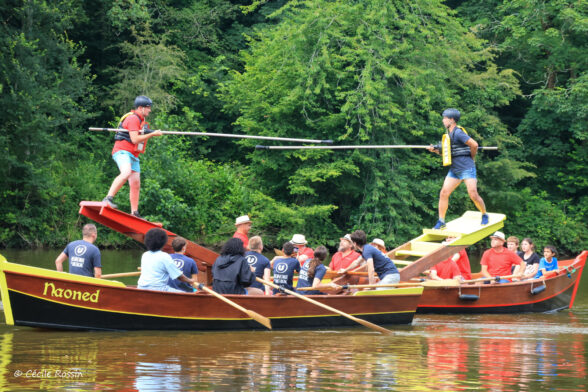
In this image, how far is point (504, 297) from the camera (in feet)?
47.5

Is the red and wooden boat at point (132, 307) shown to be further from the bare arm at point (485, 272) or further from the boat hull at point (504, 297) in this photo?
the bare arm at point (485, 272)

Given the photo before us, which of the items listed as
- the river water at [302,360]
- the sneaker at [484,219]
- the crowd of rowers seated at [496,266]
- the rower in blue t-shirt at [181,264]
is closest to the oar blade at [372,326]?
the river water at [302,360]

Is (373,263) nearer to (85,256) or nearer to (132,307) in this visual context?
(132,307)

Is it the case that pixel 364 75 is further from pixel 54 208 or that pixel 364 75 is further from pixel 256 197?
pixel 54 208

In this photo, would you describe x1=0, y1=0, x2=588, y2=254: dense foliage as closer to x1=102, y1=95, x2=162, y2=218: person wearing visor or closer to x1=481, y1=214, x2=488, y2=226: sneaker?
x1=481, y1=214, x2=488, y2=226: sneaker

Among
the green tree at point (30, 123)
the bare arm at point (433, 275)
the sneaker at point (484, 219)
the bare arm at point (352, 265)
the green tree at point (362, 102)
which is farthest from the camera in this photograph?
the green tree at point (362, 102)

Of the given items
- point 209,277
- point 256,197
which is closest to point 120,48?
point 256,197

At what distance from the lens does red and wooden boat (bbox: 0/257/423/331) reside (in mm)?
10414

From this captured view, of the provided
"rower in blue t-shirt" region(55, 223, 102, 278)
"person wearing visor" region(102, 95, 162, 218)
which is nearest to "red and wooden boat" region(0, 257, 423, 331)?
"rower in blue t-shirt" region(55, 223, 102, 278)

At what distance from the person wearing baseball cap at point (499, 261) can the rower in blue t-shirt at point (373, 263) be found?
274 centimetres

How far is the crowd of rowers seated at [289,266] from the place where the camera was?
10.9m

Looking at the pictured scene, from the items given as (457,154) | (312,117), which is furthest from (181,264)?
(312,117)

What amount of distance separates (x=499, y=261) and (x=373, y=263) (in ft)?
A: 10.9

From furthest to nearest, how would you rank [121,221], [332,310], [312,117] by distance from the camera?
[312,117] → [332,310] → [121,221]
